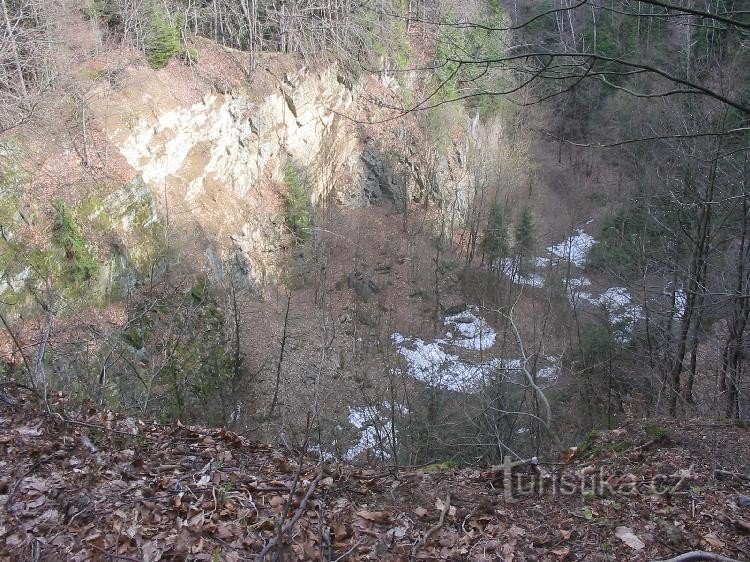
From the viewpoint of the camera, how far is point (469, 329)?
19766mm

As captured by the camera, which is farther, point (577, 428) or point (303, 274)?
point (303, 274)

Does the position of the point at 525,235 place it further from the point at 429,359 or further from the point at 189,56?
the point at 189,56

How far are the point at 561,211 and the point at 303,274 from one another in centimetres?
1737

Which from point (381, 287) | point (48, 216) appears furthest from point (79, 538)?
point (381, 287)

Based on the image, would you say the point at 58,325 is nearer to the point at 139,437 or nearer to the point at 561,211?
the point at 139,437

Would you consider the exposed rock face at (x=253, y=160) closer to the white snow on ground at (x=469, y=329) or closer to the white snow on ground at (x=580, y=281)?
the white snow on ground at (x=469, y=329)

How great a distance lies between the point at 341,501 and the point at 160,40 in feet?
58.6

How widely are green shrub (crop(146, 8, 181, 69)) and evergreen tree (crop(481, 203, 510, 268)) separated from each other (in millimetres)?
14973

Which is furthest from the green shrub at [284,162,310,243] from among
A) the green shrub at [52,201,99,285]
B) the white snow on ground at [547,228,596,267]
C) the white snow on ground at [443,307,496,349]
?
the white snow on ground at [547,228,596,267]

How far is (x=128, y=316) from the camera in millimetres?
11406

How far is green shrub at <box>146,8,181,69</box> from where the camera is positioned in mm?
16250

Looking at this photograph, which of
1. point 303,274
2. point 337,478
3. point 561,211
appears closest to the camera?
point 337,478

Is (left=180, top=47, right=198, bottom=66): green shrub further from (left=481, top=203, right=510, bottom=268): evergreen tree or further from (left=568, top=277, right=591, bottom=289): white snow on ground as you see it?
(left=568, top=277, right=591, bottom=289): white snow on ground

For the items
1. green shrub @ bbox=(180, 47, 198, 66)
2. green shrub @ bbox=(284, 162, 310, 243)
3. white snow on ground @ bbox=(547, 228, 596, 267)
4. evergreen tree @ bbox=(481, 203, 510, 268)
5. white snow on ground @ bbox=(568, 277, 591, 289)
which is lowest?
white snow on ground @ bbox=(568, 277, 591, 289)
